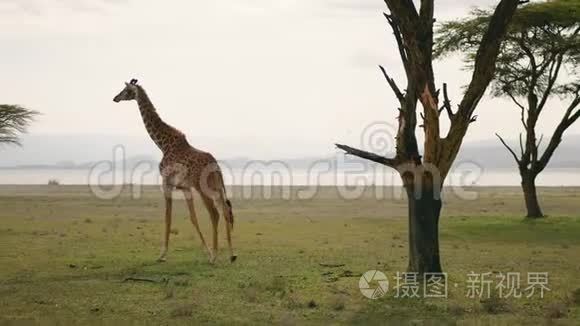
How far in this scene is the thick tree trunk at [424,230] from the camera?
13711 millimetres

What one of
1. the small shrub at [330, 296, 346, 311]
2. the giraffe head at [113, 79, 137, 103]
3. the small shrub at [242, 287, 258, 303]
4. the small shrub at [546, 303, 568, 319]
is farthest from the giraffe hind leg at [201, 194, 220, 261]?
the small shrub at [546, 303, 568, 319]

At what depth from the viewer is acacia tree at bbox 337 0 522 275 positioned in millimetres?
13539

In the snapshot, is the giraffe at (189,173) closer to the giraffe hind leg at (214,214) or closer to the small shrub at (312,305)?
the giraffe hind leg at (214,214)

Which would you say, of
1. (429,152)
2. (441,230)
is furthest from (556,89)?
(429,152)

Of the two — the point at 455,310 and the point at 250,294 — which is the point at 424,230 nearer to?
the point at 455,310

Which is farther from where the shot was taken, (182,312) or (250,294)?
(250,294)

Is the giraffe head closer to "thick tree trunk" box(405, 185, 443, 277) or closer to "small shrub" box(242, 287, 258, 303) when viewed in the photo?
"small shrub" box(242, 287, 258, 303)

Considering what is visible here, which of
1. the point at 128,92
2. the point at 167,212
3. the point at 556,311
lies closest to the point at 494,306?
the point at 556,311

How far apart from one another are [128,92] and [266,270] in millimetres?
4552

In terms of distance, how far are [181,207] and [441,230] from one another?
16354 millimetres

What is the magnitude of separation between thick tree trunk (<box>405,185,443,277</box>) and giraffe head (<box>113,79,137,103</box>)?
6.32 m

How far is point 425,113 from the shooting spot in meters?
13.6

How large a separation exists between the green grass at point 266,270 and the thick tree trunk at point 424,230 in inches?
18.9

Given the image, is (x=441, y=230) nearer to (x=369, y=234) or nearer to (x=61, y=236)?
(x=369, y=234)
